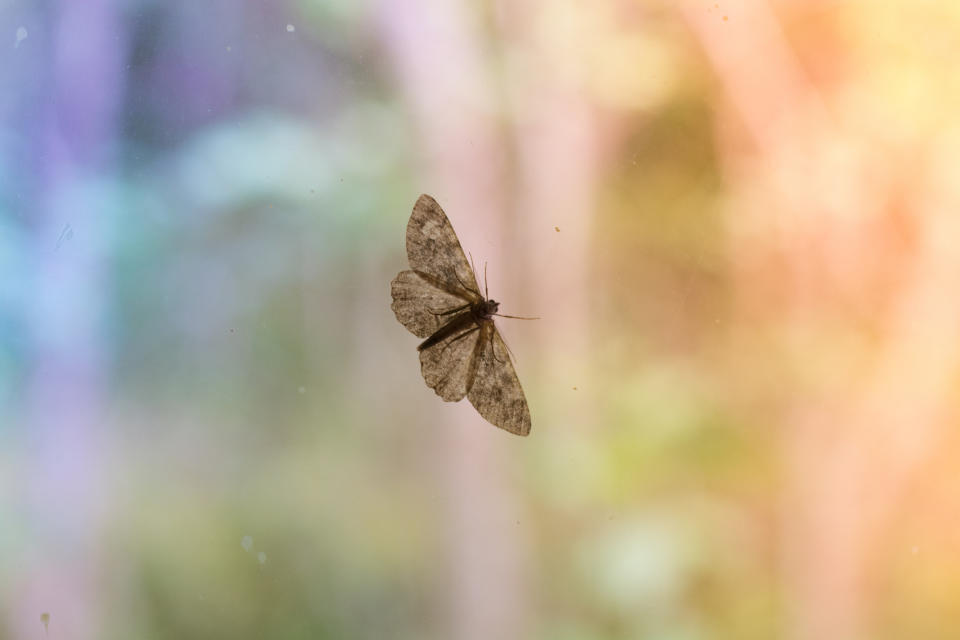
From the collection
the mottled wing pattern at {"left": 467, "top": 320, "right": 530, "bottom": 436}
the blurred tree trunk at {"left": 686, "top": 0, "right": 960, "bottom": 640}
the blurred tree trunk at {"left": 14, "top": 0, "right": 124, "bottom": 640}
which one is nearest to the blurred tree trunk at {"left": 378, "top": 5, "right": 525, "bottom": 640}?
the mottled wing pattern at {"left": 467, "top": 320, "right": 530, "bottom": 436}

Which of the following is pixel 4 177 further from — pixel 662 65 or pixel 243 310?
pixel 662 65

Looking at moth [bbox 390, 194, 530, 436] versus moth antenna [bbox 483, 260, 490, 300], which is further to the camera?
moth antenna [bbox 483, 260, 490, 300]

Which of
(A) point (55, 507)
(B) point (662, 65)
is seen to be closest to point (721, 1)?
(B) point (662, 65)

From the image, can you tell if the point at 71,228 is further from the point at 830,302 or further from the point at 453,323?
the point at 830,302

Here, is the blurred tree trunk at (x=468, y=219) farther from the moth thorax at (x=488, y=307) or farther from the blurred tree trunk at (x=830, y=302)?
the blurred tree trunk at (x=830, y=302)

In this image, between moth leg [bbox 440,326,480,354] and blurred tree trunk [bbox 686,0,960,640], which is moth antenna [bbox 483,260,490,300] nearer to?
moth leg [bbox 440,326,480,354]

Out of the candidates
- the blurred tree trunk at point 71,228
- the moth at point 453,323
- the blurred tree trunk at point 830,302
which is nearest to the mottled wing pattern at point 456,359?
the moth at point 453,323
